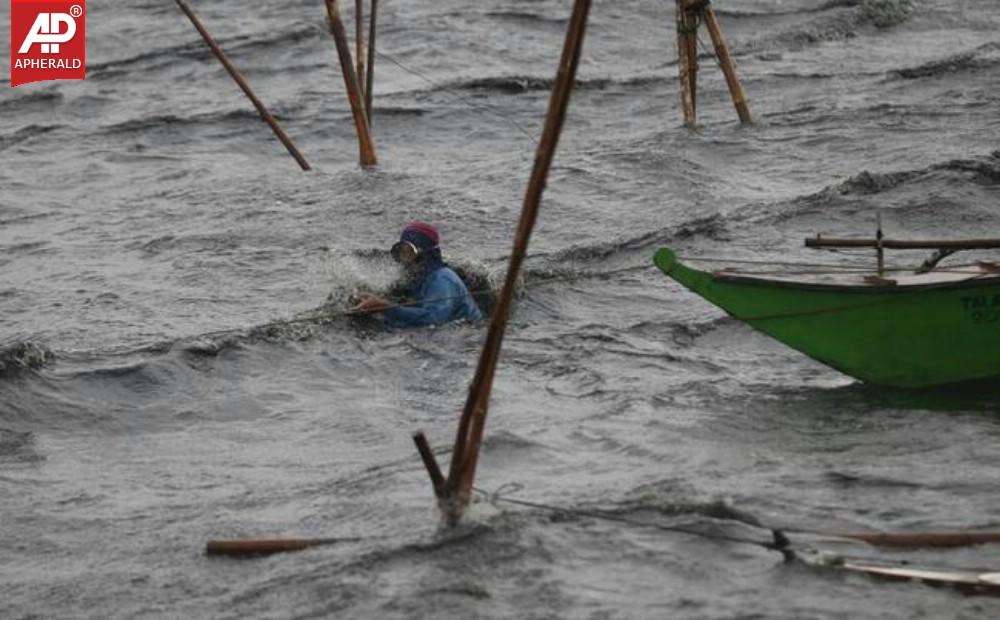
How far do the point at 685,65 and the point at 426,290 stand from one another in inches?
230

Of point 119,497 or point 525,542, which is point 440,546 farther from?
point 119,497

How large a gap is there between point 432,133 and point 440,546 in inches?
497

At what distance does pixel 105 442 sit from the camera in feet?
36.7

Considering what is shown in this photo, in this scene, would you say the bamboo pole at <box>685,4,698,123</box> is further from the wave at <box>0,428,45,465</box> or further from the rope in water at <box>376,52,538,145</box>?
the wave at <box>0,428,45,465</box>

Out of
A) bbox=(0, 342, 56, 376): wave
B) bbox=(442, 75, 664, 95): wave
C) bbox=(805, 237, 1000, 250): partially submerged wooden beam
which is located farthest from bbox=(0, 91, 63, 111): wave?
bbox=(805, 237, 1000, 250): partially submerged wooden beam

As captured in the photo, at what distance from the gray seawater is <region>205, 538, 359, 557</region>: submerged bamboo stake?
0.20 ft

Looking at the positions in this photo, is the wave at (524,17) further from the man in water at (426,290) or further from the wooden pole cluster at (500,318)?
the wooden pole cluster at (500,318)

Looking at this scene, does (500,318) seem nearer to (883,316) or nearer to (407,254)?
(883,316)

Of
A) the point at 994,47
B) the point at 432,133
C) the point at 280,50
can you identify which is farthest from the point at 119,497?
the point at 280,50

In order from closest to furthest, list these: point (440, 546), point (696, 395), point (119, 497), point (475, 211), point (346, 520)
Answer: point (440, 546) < point (346, 520) < point (119, 497) < point (696, 395) < point (475, 211)

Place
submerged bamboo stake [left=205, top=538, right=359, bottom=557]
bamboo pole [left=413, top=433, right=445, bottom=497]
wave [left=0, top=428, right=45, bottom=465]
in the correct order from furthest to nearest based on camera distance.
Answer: wave [left=0, top=428, right=45, bottom=465]
submerged bamboo stake [left=205, top=538, right=359, bottom=557]
bamboo pole [left=413, top=433, right=445, bottom=497]

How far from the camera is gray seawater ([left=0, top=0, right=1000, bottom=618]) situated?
8.43 meters

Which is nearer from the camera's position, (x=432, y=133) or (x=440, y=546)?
(x=440, y=546)

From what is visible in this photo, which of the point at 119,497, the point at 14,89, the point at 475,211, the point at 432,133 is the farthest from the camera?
the point at 14,89
